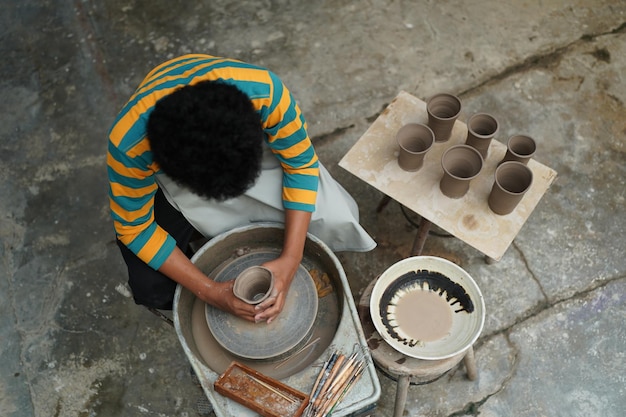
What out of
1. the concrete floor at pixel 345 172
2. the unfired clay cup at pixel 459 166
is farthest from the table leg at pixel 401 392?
the unfired clay cup at pixel 459 166

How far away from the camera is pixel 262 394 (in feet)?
4.62

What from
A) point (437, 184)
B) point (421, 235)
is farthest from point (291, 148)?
point (421, 235)

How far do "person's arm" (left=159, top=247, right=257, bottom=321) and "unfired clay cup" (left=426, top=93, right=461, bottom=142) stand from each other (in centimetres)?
106

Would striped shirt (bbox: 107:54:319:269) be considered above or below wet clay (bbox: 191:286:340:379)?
above

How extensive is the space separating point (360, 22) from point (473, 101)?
0.93 meters

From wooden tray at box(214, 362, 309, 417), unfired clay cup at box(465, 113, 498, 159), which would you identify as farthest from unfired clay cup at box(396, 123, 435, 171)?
wooden tray at box(214, 362, 309, 417)

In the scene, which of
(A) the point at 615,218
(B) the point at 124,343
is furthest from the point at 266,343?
(A) the point at 615,218

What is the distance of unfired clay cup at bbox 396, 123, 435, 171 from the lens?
6.50 feet

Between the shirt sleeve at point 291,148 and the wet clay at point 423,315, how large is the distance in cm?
48

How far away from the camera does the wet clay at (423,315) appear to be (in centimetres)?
171

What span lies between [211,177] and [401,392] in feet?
3.59

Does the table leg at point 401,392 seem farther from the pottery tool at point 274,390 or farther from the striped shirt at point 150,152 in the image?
the striped shirt at point 150,152

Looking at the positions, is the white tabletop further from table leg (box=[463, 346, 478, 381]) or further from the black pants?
the black pants

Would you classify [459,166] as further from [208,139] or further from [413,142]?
[208,139]
